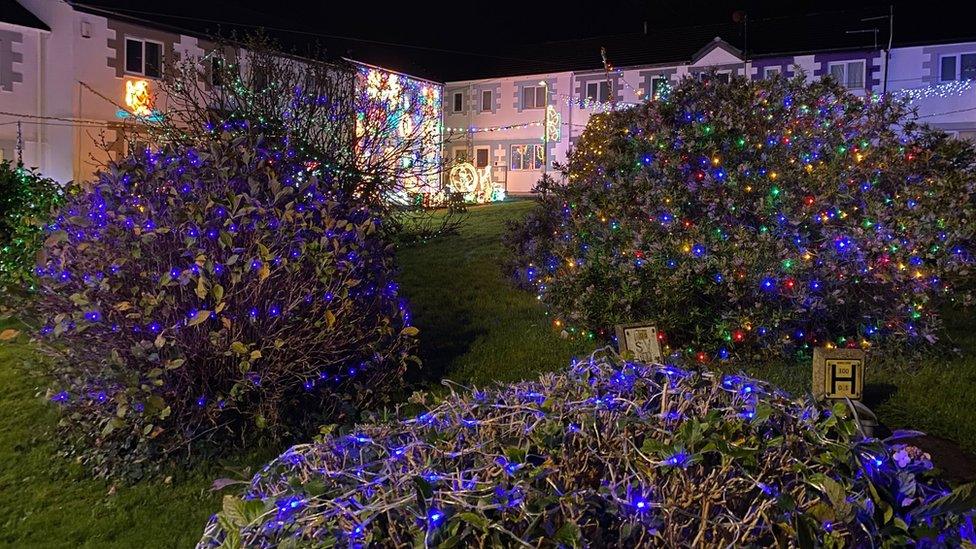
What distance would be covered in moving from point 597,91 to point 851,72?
840cm

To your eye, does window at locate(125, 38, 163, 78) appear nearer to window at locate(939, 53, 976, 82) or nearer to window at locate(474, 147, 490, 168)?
window at locate(474, 147, 490, 168)

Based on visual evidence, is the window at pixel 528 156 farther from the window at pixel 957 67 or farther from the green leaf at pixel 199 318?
the green leaf at pixel 199 318

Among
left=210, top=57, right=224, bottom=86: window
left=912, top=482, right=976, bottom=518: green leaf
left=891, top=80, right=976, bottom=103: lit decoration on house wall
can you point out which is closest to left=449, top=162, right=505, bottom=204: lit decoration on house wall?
left=891, top=80, right=976, bottom=103: lit decoration on house wall

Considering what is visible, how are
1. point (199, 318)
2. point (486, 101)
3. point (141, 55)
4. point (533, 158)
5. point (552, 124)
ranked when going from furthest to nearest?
1. point (486, 101)
2. point (533, 158)
3. point (552, 124)
4. point (141, 55)
5. point (199, 318)

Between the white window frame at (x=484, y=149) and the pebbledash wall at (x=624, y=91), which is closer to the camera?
the pebbledash wall at (x=624, y=91)

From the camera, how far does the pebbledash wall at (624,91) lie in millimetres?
24016

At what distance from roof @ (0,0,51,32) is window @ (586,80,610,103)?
17.3 meters

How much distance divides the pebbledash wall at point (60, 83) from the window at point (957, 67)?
21.3 metres

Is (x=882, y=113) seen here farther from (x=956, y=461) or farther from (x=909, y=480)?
(x=909, y=480)

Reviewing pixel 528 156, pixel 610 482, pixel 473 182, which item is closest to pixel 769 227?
pixel 610 482

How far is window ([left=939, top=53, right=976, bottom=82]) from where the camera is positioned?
2356cm

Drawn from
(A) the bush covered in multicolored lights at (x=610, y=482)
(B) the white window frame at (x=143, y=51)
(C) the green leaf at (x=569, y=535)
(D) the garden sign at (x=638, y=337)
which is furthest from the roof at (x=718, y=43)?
(C) the green leaf at (x=569, y=535)

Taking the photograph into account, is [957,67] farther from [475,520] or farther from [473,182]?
[475,520]

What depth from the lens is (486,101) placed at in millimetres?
31922
